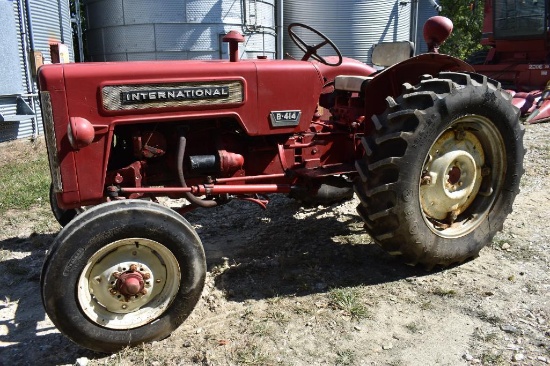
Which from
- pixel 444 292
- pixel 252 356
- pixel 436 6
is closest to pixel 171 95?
pixel 252 356

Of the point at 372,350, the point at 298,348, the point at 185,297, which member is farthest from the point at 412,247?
the point at 185,297

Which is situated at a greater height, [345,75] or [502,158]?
[345,75]

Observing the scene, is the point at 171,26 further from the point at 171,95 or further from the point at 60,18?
the point at 171,95

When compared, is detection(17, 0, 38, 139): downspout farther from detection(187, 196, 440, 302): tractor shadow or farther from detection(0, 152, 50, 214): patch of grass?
detection(187, 196, 440, 302): tractor shadow

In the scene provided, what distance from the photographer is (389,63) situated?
4.98 m

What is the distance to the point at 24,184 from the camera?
6.47 meters

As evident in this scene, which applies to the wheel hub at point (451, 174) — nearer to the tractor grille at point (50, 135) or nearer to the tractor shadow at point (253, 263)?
the tractor shadow at point (253, 263)

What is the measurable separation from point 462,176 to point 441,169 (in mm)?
261

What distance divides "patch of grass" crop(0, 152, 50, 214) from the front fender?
370cm

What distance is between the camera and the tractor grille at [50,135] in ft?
10.3

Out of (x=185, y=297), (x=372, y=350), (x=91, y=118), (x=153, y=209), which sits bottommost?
(x=372, y=350)

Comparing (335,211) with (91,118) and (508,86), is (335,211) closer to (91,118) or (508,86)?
(91,118)

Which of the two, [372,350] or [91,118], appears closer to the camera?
[372,350]

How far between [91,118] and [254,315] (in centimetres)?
157
